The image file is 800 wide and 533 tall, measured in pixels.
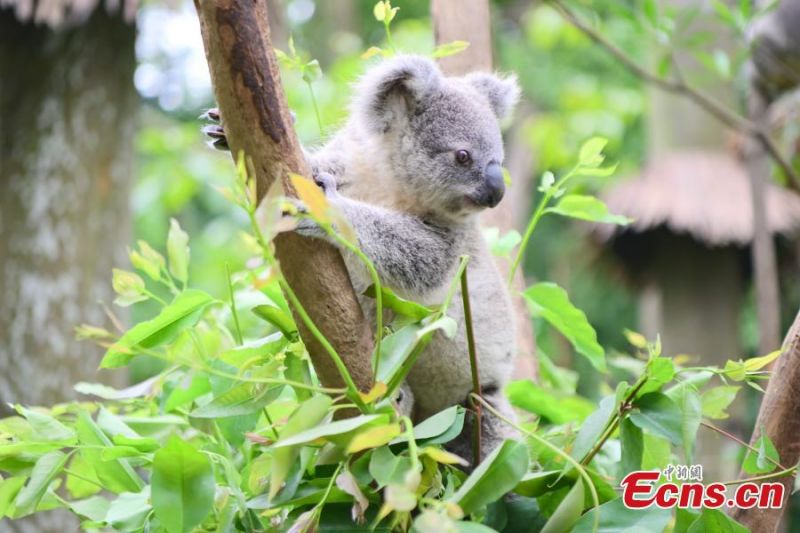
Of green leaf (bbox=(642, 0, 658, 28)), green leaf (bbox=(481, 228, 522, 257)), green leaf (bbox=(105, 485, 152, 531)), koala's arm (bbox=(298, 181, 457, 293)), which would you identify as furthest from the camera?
green leaf (bbox=(642, 0, 658, 28))

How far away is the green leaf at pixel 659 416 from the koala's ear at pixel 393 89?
0.74 metres

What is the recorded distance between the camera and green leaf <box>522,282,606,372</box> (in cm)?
149

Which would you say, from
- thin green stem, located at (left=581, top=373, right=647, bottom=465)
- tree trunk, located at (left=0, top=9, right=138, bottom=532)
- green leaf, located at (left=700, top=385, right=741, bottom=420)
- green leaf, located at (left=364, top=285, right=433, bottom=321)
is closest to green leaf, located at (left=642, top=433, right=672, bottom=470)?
green leaf, located at (left=700, top=385, right=741, bottom=420)

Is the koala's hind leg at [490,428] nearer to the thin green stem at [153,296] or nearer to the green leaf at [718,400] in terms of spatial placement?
the green leaf at [718,400]

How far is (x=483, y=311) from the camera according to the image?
1.64 m

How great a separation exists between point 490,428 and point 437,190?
0.42 m

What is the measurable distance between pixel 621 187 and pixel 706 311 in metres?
0.75

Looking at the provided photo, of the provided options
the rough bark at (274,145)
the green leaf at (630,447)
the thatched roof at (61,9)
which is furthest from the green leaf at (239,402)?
the thatched roof at (61,9)

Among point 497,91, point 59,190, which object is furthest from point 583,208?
point 59,190

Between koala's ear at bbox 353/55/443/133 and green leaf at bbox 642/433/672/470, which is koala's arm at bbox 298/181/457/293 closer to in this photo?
koala's ear at bbox 353/55/443/133

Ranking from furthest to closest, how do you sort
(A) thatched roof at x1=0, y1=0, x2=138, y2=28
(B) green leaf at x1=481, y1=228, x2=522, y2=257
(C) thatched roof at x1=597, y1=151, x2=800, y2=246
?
(C) thatched roof at x1=597, y1=151, x2=800, y2=246 < (A) thatched roof at x1=0, y1=0, x2=138, y2=28 < (B) green leaf at x1=481, y1=228, x2=522, y2=257

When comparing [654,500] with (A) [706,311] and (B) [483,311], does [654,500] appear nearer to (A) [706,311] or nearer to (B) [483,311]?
(B) [483,311]

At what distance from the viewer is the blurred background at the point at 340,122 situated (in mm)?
2723

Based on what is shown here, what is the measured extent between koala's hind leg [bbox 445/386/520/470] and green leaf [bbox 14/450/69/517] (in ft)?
2.24
